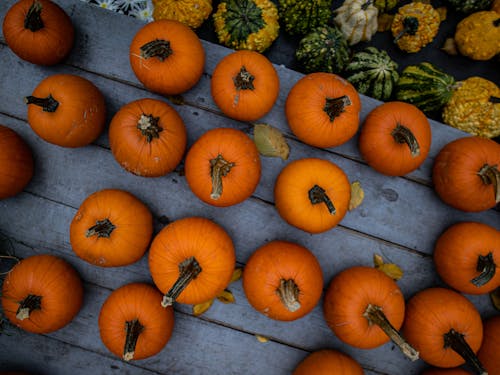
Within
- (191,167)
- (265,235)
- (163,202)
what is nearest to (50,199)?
(163,202)

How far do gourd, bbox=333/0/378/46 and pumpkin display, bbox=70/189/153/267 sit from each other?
1.65m

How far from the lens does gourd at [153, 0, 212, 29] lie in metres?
1.87

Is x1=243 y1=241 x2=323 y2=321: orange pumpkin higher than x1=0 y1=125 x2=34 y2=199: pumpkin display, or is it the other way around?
x1=0 y1=125 x2=34 y2=199: pumpkin display

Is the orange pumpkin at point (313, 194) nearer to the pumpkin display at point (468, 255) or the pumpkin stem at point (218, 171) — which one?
the pumpkin stem at point (218, 171)

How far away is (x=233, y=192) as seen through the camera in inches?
54.9

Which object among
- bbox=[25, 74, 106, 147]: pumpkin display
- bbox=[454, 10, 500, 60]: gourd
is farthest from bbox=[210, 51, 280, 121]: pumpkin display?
bbox=[454, 10, 500, 60]: gourd

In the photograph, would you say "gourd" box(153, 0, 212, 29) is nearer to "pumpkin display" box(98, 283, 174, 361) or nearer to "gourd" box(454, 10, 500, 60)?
"pumpkin display" box(98, 283, 174, 361)

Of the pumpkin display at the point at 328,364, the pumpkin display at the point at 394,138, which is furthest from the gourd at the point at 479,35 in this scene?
the pumpkin display at the point at 328,364

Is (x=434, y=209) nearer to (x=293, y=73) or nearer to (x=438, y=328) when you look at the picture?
(x=438, y=328)

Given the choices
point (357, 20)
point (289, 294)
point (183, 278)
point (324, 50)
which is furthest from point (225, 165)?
point (357, 20)

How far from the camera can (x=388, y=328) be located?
4.13 feet

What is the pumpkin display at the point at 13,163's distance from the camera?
139cm

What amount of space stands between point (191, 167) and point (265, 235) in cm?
50

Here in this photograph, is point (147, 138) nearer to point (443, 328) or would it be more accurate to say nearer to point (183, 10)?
point (183, 10)
